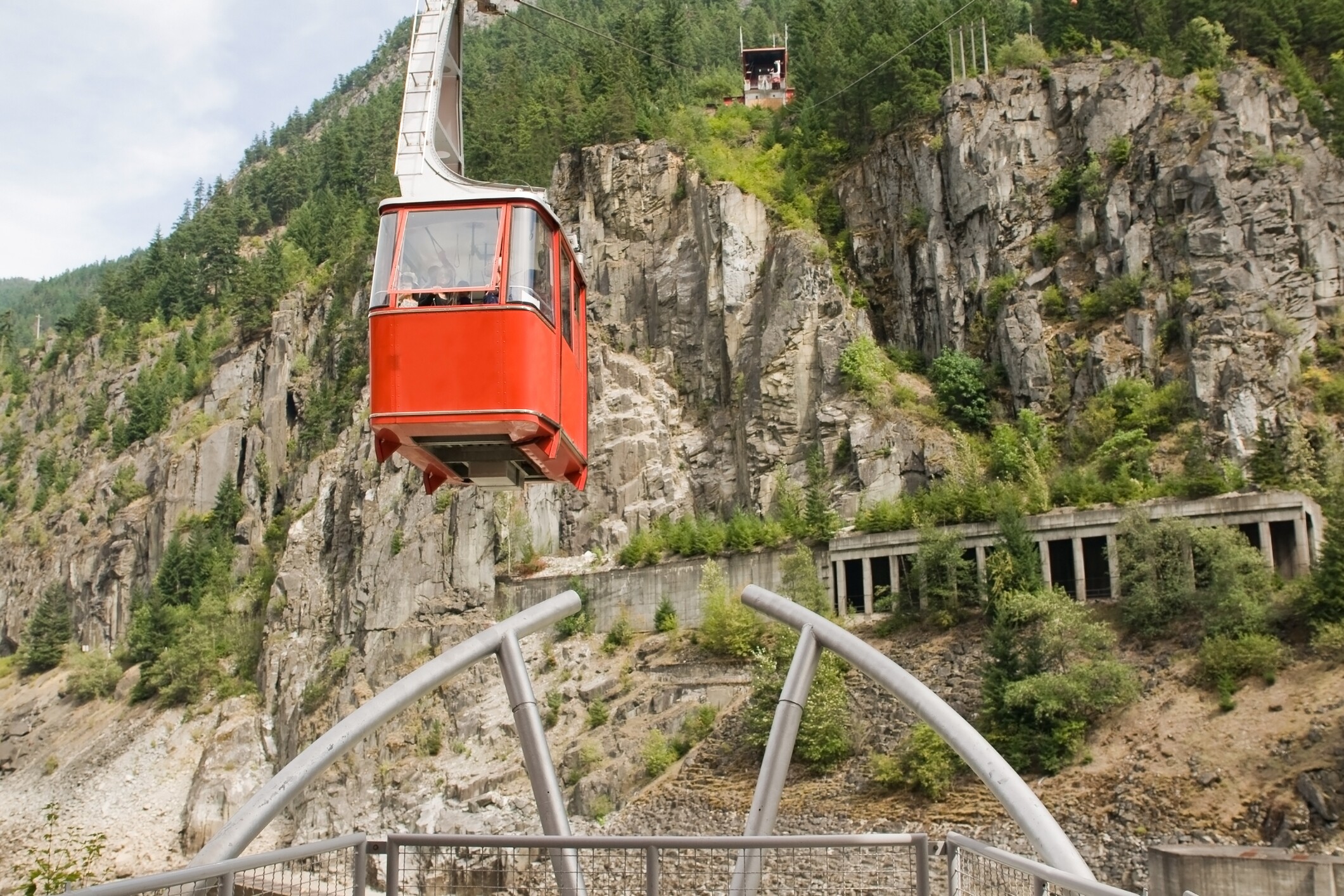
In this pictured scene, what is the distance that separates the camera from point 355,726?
1192 cm

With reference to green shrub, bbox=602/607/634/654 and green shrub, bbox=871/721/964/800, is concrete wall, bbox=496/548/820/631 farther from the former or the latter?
green shrub, bbox=871/721/964/800

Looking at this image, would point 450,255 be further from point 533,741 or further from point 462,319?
point 533,741

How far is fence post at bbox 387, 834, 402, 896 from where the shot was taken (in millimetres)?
8836

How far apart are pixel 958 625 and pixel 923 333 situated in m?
18.9

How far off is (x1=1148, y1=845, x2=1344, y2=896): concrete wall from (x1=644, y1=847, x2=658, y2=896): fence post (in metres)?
6.22

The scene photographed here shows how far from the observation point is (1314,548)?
39.0m

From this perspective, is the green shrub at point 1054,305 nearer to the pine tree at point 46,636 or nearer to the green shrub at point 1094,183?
the green shrub at point 1094,183

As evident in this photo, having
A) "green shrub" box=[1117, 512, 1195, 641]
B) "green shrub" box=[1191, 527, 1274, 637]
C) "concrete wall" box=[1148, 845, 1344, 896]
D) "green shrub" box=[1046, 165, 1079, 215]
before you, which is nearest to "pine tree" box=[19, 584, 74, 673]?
"green shrub" box=[1046, 165, 1079, 215]

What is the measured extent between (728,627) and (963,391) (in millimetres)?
14776

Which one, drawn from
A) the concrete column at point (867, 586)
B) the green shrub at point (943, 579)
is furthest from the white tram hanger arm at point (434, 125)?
the concrete column at point (867, 586)

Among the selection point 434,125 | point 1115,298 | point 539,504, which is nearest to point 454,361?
point 434,125

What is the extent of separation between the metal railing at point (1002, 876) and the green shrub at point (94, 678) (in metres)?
70.4

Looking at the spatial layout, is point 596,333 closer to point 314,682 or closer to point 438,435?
point 314,682

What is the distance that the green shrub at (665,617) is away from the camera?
49.6m
